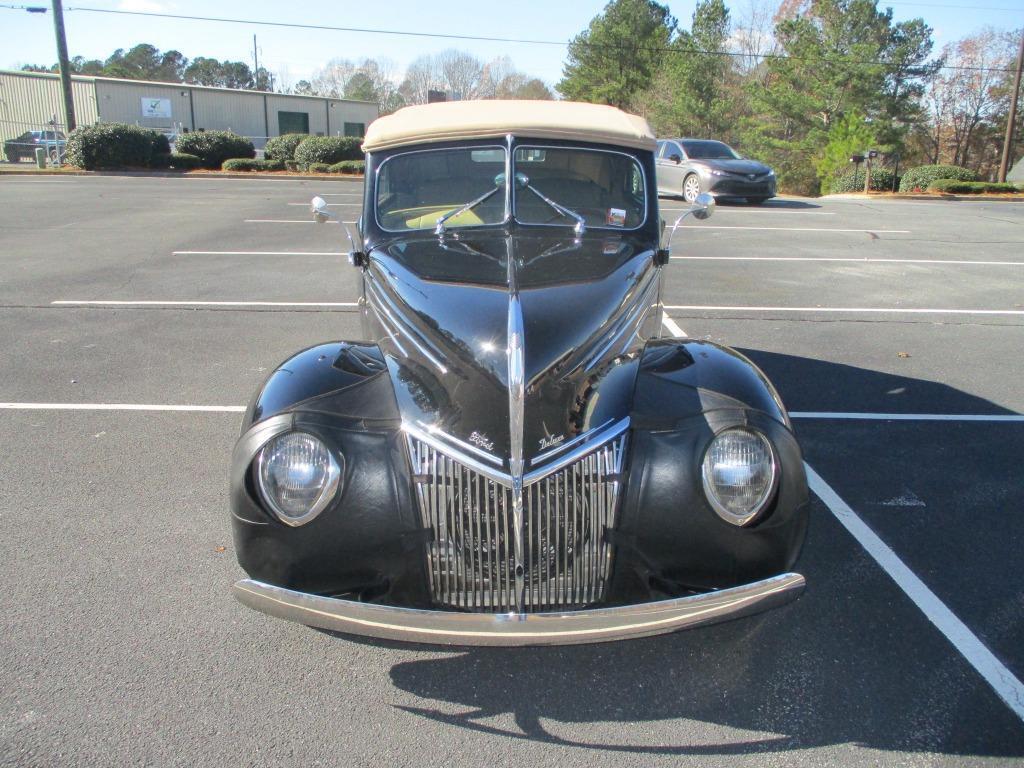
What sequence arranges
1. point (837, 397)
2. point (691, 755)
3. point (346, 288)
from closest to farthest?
point (691, 755) → point (837, 397) → point (346, 288)

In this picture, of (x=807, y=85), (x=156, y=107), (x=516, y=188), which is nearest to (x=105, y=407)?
(x=516, y=188)

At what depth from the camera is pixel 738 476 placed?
101 inches

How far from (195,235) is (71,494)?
9.88m

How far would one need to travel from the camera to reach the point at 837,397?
561 cm

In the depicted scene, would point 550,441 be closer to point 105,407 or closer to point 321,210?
point 321,210

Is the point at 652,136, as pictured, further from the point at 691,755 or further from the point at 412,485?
the point at 691,755

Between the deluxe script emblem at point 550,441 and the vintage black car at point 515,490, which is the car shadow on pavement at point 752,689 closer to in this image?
the vintage black car at point 515,490

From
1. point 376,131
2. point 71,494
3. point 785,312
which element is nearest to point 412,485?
point 71,494

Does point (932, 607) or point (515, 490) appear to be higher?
point (515, 490)

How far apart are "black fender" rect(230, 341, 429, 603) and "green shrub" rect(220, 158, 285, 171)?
1154 inches

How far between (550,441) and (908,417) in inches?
145

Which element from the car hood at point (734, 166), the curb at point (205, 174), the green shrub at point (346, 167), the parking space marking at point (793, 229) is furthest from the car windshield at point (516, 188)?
the green shrub at point (346, 167)

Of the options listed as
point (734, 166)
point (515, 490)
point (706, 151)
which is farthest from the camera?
point (706, 151)

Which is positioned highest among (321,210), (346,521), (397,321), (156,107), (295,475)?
(156,107)
